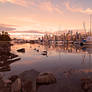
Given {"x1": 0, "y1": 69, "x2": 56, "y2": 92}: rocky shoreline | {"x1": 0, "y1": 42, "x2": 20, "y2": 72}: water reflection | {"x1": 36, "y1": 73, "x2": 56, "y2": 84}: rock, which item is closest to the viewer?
{"x1": 0, "y1": 69, "x2": 56, "y2": 92}: rocky shoreline

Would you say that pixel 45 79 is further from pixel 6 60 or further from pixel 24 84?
pixel 6 60

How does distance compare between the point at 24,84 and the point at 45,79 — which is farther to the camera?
the point at 45,79

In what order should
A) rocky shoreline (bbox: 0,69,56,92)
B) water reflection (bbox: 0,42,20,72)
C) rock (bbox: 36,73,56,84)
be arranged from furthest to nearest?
water reflection (bbox: 0,42,20,72) < rock (bbox: 36,73,56,84) < rocky shoreline (bbox: 0,69,56,92)

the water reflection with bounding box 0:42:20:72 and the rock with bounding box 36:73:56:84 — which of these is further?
the water reflection with bounding box 0:42:20:72

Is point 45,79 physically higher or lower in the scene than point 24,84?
higher

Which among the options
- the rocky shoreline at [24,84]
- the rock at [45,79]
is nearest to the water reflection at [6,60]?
the rocky shoreline at [24,84]

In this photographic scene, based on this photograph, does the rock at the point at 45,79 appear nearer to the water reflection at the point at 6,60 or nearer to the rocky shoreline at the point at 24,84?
the rocky shoreline at the point at 24,84

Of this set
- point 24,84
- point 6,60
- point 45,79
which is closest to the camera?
point 24,84

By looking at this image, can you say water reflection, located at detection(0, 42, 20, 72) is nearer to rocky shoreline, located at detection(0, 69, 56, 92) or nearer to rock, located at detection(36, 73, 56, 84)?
rocky shoreline, located at detection(0, 69, 56, 92)

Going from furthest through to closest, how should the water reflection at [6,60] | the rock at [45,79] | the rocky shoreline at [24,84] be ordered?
the water reflection at [6,60] → the rock at [45,79] → the rocky shoreline at [24,84]

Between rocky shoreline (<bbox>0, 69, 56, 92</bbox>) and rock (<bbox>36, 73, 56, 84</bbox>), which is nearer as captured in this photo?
rocky shoreline (<bbox>0, 69, 56, 92</bbox>)

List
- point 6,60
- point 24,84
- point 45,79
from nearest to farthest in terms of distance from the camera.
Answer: point 24,84
point 45,79
point 6,60

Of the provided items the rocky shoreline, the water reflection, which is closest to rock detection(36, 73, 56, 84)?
the rocky shoreline

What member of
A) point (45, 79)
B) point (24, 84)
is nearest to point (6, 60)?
point (24, 84)
